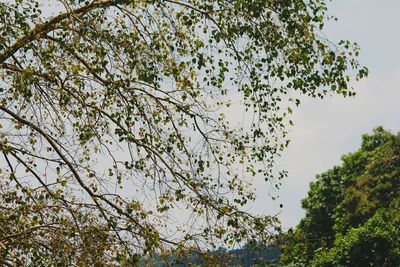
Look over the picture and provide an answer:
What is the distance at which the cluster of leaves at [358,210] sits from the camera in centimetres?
3522

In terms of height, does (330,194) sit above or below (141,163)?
above

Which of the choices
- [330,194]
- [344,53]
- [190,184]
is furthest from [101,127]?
[330,194]

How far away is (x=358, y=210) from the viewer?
38750 mm

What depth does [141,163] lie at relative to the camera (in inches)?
467

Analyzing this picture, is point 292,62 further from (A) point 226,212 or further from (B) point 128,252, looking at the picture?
(B) point 128,252

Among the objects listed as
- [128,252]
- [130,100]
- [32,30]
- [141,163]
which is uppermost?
[32,30]

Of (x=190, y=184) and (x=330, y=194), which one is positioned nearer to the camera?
(x=190, y=184)

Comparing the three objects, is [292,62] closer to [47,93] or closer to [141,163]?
[141,163]

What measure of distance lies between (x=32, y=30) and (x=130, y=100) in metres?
1.80

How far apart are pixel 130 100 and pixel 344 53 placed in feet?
11.7

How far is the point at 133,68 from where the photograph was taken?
11.6 m

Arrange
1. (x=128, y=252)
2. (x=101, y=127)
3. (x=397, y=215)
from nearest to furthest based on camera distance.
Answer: (x=128, y=252)
(x=101, y=127)
(x=397, y=215)

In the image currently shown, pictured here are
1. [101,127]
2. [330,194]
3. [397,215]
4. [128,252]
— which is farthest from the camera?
[330,194]

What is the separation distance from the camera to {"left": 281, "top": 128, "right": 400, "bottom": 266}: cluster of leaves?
3522 centimetres
